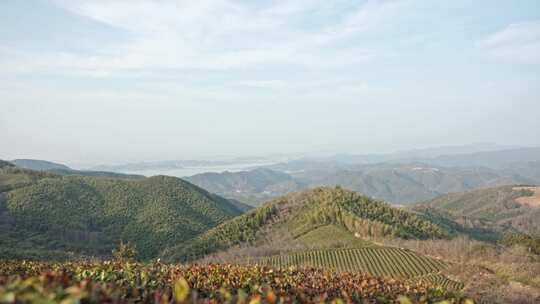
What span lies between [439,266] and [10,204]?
87442 mm

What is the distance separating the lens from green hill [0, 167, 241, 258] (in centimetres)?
7944

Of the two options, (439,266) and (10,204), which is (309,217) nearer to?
(439,266)

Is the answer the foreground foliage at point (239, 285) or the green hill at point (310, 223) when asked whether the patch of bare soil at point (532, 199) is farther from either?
the foreground foliage at point (239, 285)

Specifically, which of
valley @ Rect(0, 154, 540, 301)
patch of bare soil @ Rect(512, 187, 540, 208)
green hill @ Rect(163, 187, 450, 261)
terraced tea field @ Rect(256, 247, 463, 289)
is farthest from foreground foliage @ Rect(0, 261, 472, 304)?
patch of bare soil @ Rect(512, 187, 540, 208)

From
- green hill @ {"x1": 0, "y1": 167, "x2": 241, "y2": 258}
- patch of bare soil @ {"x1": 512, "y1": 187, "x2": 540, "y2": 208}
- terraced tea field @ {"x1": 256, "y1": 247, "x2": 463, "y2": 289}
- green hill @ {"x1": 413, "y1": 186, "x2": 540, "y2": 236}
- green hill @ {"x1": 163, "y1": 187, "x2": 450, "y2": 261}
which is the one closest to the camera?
terraced tea field @ {"x1": 256, "y1": 247, "x2": 463, "y2": 289}

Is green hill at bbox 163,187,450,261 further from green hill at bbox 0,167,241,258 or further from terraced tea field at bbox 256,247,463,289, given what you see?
green hill at bbox 0,167,241,258

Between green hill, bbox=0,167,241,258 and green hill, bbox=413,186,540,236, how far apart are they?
69.6m

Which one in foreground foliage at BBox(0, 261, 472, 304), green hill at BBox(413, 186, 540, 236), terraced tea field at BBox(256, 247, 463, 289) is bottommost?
green hill at BBox(413, 186, 540, 236)

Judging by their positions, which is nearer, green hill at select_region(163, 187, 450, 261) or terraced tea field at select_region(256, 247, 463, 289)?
terraced tea field at select_region(256, 247, 463, 289)

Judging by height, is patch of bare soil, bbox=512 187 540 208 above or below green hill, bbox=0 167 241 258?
below

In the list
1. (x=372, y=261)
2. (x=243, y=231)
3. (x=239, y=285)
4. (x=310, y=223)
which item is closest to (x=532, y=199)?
(x=310, y=223)

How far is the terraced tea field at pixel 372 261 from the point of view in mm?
46969

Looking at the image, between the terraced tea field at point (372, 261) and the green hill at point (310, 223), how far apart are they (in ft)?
24.3

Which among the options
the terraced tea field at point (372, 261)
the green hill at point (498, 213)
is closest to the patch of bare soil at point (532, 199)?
the green hill at point (498, 213)
